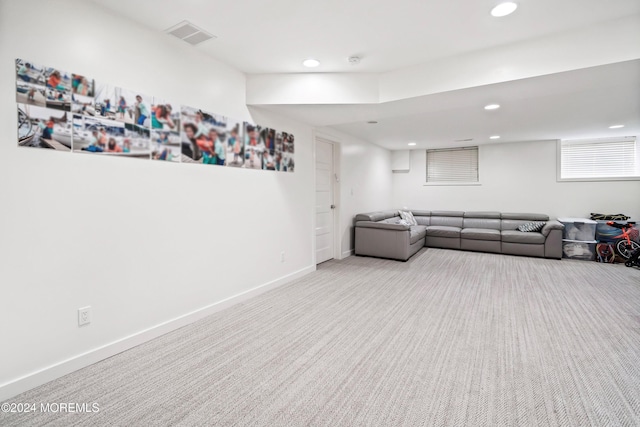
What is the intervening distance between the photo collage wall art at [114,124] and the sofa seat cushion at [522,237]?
17.3 feet

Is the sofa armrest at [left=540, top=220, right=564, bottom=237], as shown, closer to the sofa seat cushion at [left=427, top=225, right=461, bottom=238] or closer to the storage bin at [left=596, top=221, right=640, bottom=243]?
the storage bin at [left=596, top=221, right=640, bottom=243]

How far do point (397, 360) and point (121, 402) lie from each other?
5.82 feet

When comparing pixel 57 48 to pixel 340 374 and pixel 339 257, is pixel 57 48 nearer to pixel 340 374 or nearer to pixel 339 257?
pixel 340 374

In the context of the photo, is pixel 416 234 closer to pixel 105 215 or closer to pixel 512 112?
pixel 512 112

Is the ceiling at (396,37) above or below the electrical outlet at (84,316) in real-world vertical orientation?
above

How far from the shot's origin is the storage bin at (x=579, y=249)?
17.9ft

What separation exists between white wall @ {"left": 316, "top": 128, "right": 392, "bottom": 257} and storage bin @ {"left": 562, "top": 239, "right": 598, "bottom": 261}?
3645mm

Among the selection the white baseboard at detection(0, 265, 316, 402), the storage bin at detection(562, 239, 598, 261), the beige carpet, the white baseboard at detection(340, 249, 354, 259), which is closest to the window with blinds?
the storage bin at detection(562, 239, 598, 261)

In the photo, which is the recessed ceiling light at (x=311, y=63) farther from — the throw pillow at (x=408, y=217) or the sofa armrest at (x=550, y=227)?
the sofa armrest at (x=550, y=227)

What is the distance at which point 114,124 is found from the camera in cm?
227

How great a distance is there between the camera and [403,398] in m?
1.80

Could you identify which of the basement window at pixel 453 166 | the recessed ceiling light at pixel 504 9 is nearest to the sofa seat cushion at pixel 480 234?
the basement window at pixel 453 166

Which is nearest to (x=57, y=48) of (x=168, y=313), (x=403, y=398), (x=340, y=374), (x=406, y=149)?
(x=168, y=313)

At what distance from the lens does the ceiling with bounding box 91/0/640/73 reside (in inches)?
85.0
